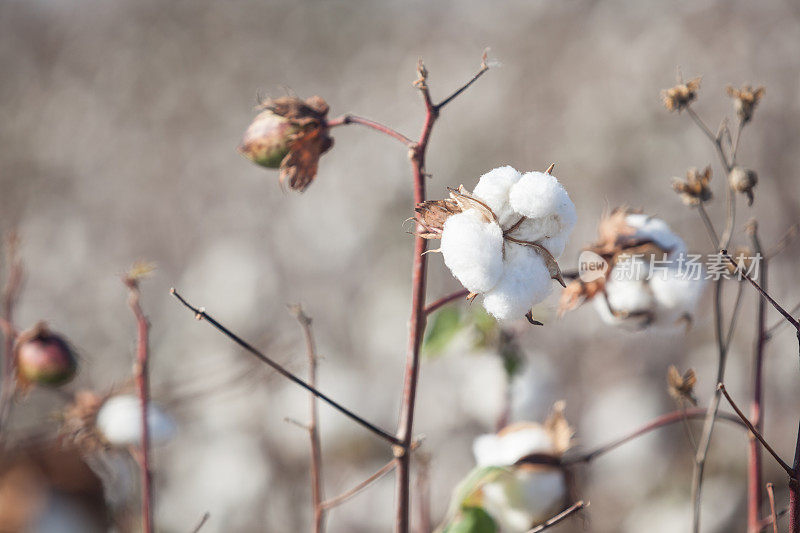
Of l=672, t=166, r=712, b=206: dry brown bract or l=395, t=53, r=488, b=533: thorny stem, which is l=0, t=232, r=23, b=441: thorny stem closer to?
l=395, t=53, r=488, b=533: thorny stem

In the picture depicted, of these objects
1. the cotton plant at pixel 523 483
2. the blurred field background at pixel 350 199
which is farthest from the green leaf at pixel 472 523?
the blurred field background at pixel 350 199

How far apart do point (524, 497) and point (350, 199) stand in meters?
2.11

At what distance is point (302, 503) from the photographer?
1860 mm

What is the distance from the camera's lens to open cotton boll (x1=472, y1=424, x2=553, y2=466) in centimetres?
72

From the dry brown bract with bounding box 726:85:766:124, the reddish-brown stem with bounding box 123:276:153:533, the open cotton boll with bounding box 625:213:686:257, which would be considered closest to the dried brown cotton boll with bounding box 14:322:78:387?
the reddish-brown stem with bounding box 123:276:153:533

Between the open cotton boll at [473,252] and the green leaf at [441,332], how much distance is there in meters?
0.35

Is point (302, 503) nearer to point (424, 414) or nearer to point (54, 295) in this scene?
point (424, 414)

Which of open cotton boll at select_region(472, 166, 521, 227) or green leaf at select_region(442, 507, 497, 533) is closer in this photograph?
open cotton boll at select_region(472, 166, 521, 227)

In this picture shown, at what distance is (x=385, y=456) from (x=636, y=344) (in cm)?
83

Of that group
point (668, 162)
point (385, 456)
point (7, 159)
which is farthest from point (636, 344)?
point (7, 159)

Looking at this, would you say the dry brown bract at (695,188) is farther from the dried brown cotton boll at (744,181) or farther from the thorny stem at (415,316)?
the thorny stem at (415,316)

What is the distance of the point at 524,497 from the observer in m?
0.69

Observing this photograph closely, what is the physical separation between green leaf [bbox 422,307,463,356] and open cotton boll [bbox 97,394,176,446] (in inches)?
11.1

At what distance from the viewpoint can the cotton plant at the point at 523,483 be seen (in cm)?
69
